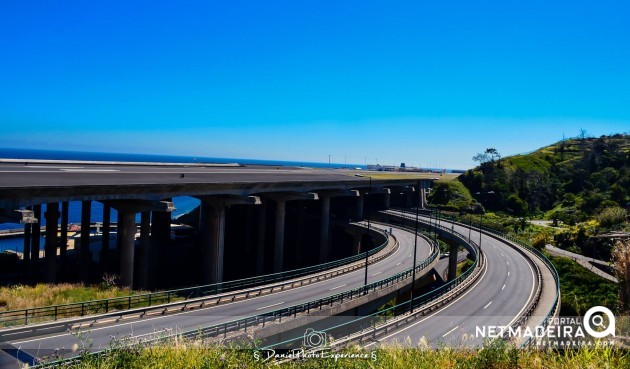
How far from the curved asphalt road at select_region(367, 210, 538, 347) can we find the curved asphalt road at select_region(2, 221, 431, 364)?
27.3 ft

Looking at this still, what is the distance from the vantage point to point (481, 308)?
33000 millimetres

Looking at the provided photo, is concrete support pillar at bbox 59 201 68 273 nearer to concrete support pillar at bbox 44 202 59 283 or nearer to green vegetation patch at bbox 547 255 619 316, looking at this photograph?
concrete support pillar at bbox 44 202 59 283

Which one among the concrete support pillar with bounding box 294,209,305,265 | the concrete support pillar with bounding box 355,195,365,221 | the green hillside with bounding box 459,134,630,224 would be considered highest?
the green hillside with bounding box 459,134,630,224

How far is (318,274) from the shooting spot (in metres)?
40.1

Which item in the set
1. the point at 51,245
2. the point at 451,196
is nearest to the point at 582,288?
the point at 51,245

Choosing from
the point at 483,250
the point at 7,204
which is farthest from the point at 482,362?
the point at 483,250

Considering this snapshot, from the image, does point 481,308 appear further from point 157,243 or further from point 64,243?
point 64,243

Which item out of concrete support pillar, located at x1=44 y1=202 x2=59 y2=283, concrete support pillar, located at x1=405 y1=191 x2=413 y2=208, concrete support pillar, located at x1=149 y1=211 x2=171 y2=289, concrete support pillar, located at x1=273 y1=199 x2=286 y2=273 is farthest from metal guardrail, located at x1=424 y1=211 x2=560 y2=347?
concrete support pillar, located at x1=149 y1=211 x2=171 y2=289

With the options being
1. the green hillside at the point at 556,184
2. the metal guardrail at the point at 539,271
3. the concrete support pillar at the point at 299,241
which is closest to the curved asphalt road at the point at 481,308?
the metal guardrail at the point at 539,271

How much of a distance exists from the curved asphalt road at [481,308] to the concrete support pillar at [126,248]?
78.6 ft

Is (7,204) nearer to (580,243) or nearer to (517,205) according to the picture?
(580,243)

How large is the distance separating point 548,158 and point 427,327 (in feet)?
485

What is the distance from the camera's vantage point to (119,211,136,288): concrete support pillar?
124 feet

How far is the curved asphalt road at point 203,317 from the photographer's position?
2025 centimetres
